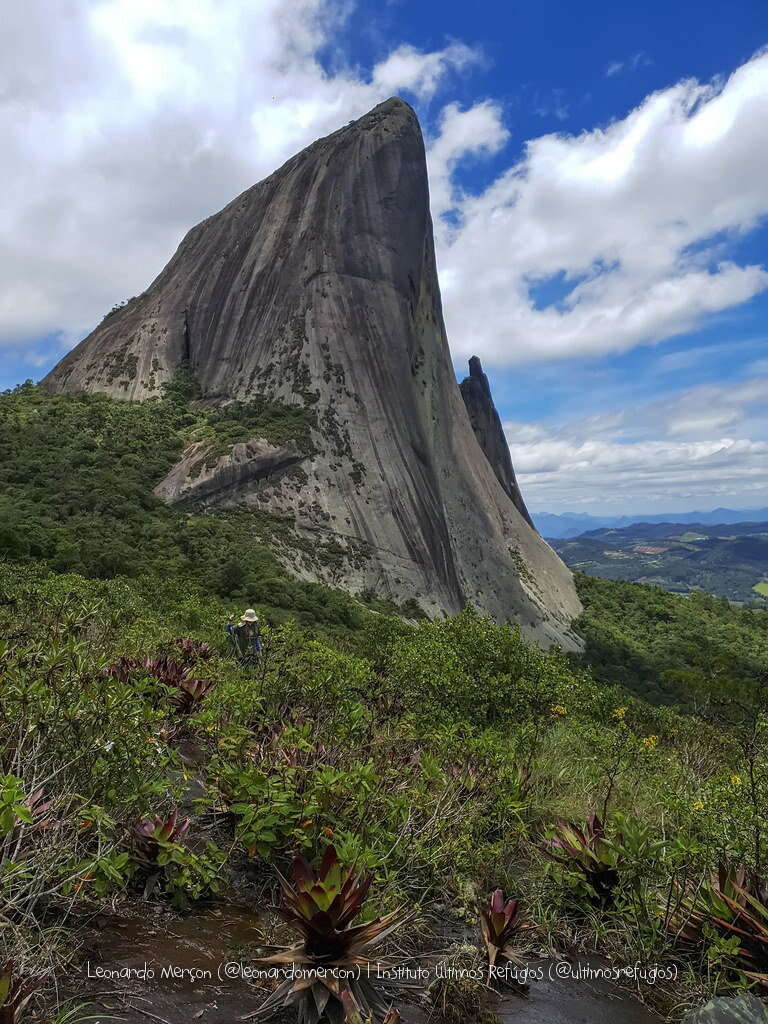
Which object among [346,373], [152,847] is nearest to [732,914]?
[152,847]

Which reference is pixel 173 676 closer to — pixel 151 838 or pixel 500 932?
pixel 151 838

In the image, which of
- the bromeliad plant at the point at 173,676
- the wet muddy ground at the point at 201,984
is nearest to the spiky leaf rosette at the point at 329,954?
the wet muddy ground at the point at 201,984

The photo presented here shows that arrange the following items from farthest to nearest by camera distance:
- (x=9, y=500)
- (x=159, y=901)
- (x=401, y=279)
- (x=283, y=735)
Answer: (x=401, y=279)
(x=9, y=500)
(x=283, y=735)
(x=159, y=901)

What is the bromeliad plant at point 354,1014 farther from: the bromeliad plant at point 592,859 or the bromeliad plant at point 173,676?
the bromeliad plant at point 173,676

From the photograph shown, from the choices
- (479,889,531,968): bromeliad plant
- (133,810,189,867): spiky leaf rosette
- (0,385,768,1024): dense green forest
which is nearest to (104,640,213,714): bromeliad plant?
(0,385,768,1024): dense green forest

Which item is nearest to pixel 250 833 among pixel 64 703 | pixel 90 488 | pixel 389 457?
pixel 64 703

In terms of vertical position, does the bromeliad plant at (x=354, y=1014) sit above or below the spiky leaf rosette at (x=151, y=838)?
below

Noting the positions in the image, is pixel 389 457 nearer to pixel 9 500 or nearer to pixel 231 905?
pixel 9 500
